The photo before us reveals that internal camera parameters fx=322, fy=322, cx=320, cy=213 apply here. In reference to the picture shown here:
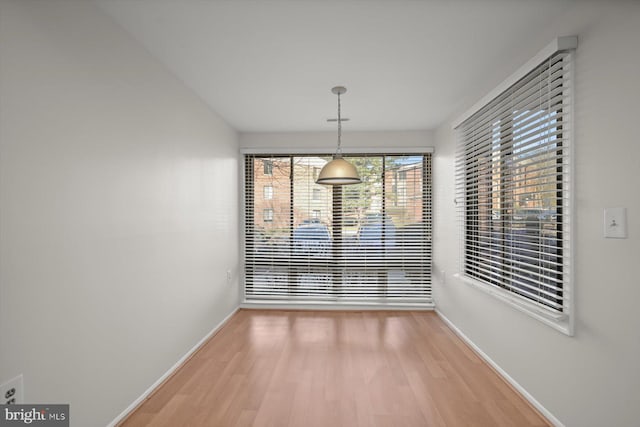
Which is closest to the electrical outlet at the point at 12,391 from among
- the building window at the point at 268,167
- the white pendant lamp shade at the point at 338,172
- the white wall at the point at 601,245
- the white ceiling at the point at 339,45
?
the white ceiling at the point at 339,45

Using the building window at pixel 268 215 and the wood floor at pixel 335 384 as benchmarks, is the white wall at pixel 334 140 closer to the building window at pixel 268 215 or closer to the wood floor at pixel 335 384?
the building window at pixel 268 215

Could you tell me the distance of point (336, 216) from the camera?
15.6 ft

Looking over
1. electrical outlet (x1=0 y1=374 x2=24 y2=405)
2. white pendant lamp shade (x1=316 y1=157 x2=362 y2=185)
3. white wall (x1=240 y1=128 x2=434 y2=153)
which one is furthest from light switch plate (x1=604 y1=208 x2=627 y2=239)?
white wall (x1=240 y1=128 x2=434 y2=153)

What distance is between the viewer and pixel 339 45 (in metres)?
2.30

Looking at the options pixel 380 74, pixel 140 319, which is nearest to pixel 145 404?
pixel 140 319

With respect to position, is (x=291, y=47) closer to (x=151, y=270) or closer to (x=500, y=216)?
(x=151, y=270)

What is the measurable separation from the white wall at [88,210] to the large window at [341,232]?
1777 millimetres

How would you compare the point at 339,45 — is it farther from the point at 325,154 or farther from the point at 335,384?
the point at 335,384

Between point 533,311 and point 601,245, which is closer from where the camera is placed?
point 601,245

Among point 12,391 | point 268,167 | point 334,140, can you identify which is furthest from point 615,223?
point 268,167

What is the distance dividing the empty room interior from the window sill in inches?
0.6

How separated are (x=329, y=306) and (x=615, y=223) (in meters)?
3.58

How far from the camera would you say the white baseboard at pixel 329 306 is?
464cm

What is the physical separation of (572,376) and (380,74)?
2526mm
